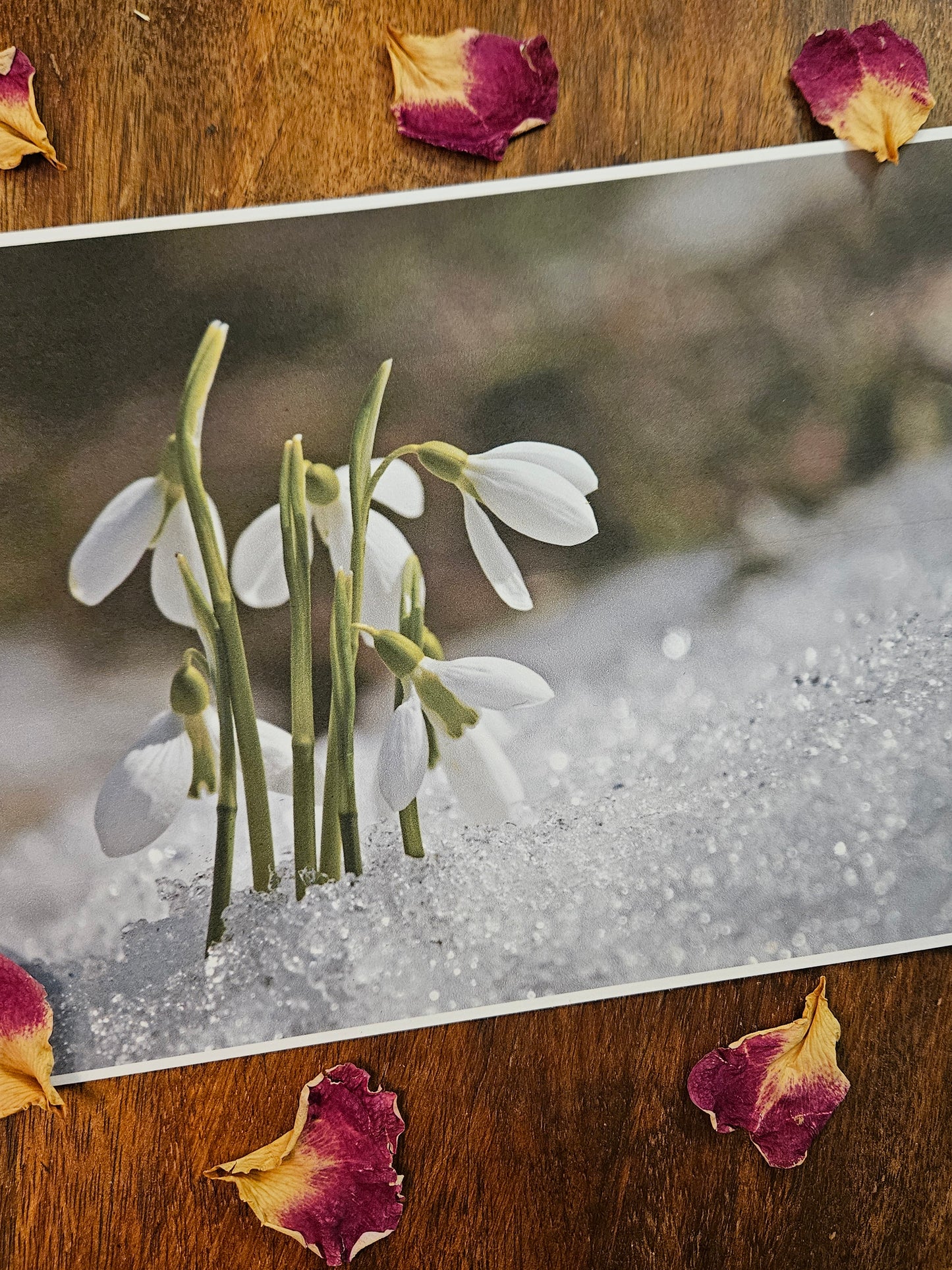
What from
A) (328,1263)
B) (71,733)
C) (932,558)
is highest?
(932,558)

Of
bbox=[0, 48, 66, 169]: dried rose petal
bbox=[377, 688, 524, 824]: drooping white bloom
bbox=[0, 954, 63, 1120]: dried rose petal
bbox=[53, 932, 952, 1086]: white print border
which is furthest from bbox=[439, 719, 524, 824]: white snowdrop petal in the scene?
bbox=[0, 48, 66, 169]: dried rose petal

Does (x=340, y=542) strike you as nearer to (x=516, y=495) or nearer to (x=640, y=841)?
(x=516, y=495)

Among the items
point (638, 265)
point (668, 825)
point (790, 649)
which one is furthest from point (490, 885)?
point (638, 265)

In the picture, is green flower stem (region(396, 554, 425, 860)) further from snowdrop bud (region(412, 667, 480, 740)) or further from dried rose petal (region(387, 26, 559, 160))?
dried rose petal (region(387, 26, 559, 160))

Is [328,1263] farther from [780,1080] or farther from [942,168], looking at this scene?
[942,168]

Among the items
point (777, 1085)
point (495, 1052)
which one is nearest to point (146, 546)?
point (495, 1052)

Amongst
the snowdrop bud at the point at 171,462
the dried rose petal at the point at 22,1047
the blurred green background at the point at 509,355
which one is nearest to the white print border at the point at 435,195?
the blurred green background at the point at 509,355
